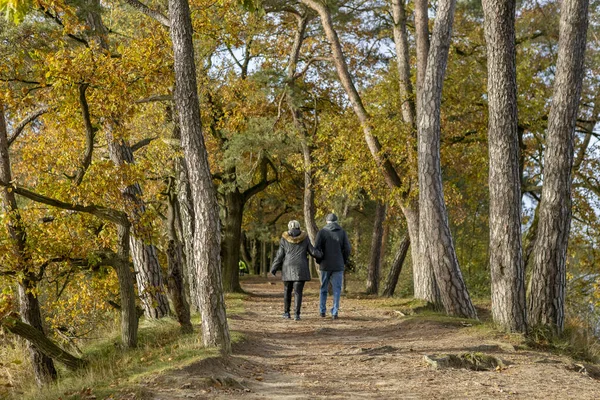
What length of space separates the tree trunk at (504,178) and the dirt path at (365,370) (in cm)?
79

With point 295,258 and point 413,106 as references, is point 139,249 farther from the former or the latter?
point 413,106

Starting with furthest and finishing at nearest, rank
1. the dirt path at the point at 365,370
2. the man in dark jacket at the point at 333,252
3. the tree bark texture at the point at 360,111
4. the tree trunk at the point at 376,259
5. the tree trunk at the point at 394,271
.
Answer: the tree trunk at the point at 376,259, the tree trunk at the point at 394,271, the tree bark texture at the point at 360,111, the man in dark jacket at the point at 333,252, the dirt path at the point at 365,370

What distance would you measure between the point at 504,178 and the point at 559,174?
3.23ft

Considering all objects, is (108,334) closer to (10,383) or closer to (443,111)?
(10,383)

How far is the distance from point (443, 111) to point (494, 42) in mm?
6973

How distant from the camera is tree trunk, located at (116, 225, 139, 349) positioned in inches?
451

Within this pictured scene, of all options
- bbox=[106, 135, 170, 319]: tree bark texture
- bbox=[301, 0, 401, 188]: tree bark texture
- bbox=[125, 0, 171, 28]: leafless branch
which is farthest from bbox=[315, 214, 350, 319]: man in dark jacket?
bbox=[125, 0, 171, 28]: leafless branch

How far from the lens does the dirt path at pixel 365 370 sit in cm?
823

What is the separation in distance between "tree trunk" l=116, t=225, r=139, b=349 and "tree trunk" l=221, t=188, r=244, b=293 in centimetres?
1314

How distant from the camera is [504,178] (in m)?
12.0

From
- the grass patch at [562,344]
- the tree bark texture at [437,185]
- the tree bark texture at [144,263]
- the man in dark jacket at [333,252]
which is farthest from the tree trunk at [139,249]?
the grass patch at [562,344]

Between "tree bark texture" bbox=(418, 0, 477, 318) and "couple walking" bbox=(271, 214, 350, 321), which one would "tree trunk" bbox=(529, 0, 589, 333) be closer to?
"tree bark texture" bbox=(418, 0, 477, 318)

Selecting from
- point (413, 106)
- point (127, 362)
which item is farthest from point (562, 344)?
point (413, 106)

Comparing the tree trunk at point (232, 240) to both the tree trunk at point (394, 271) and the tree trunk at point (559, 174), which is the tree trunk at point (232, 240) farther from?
the tree trunk at point (559, 174)
